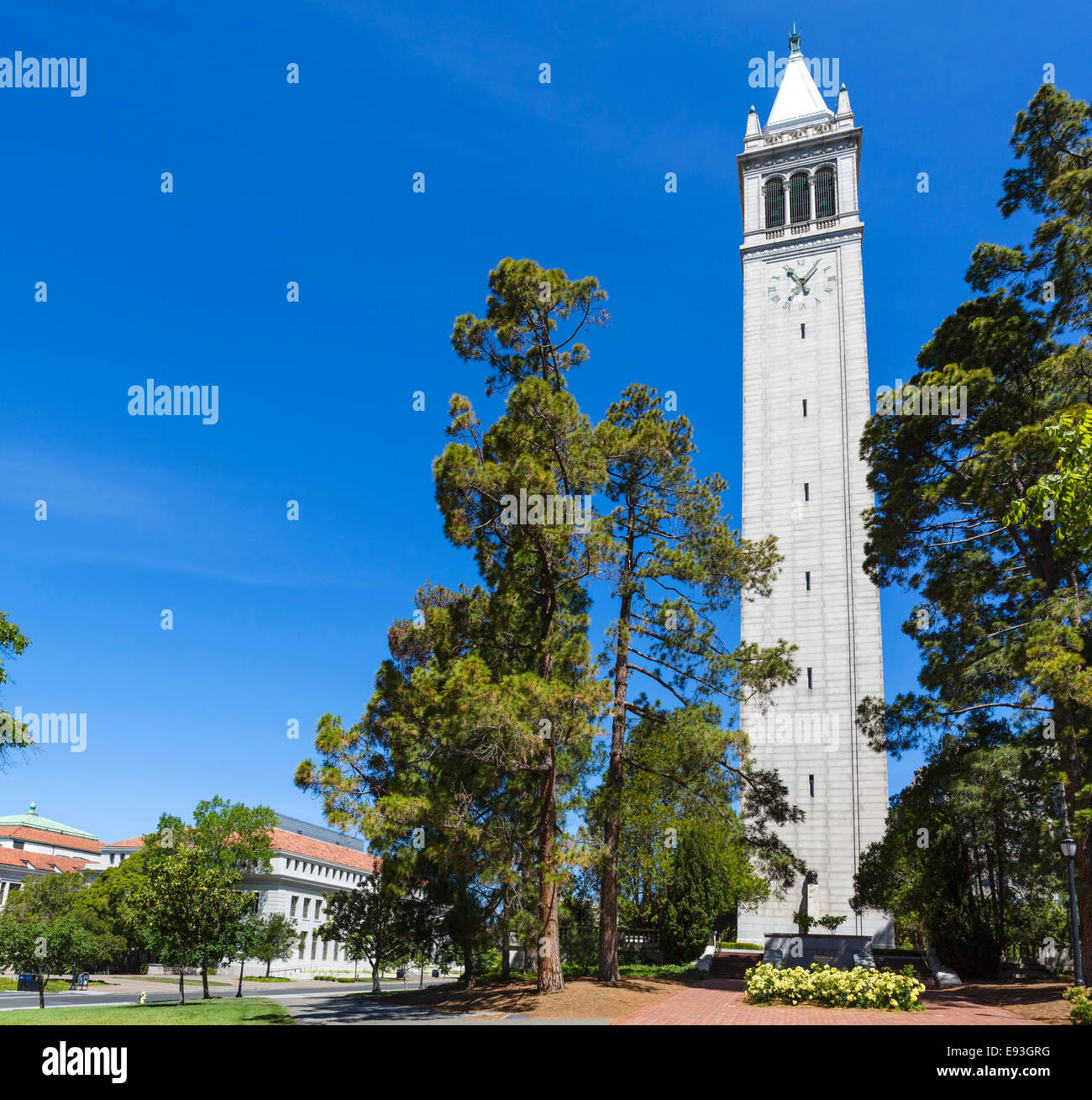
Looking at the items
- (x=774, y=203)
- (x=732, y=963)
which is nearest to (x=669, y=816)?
(x=732, y=963)

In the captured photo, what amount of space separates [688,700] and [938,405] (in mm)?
10635

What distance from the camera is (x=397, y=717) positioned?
2534 centimetres

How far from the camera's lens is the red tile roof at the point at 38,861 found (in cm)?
8025

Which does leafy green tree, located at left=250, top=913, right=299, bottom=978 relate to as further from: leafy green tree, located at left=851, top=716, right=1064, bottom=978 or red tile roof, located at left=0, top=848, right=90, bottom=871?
red tile roof, located at left=0, top=848, right=90, bottom=871

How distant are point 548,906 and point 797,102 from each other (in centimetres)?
5892

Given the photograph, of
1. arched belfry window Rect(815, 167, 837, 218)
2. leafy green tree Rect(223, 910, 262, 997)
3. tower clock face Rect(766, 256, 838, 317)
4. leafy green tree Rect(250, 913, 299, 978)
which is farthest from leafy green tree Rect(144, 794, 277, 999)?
arched belfry window Rect(815, 167, 837, 218)

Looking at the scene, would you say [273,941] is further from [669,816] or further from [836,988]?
[836,988]

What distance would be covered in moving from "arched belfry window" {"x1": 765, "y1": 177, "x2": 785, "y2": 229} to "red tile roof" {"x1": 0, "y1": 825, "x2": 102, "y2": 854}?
11032 centimetres

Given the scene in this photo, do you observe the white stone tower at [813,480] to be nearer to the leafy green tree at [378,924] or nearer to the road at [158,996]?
the leafy green tree at [378,924]

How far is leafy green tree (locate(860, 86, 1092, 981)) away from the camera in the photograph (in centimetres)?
1912

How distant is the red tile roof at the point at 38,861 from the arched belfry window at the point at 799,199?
85117 mm

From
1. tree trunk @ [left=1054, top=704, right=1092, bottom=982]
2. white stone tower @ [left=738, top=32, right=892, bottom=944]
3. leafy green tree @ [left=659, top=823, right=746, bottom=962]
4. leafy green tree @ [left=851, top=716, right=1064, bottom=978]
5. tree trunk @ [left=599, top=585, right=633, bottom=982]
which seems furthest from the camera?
white stone tower @ [left=738, top=32, right=892, bottom=944]

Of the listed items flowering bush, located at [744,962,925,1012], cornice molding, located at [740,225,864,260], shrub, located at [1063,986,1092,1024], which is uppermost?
cornice molding, located at [740,225,864,260]
